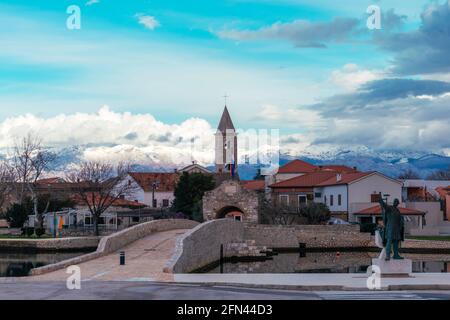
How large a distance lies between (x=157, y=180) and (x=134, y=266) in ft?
270

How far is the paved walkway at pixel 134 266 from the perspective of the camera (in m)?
28.5

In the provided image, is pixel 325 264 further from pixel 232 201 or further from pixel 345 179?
pixel 345 179

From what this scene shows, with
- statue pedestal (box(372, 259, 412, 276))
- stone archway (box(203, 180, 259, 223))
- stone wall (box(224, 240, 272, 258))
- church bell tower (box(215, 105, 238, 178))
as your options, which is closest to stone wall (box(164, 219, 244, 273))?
stone wall (box(224, 240, 272, 258))

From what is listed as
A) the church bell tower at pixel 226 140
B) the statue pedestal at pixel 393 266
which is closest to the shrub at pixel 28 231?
the statue pedestal at pixel 393 266

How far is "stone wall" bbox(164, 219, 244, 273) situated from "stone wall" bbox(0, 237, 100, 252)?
966 centimetres

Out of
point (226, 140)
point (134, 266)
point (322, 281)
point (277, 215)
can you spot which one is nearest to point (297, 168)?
point (226, 140)

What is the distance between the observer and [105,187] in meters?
77.8

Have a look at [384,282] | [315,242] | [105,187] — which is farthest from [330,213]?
[384,282]

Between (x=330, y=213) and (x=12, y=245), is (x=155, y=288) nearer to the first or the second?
(x=12, y=245)

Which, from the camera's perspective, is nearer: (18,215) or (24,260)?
(24,260)

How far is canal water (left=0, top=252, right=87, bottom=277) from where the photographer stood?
4103 centimetres

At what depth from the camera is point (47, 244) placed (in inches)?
2047

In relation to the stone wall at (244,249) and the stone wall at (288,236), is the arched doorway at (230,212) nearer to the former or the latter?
the stone wall at (288,236)
